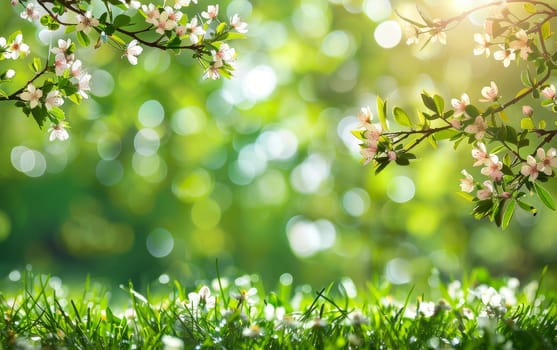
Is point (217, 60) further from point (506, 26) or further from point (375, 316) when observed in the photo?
point (375, 316)

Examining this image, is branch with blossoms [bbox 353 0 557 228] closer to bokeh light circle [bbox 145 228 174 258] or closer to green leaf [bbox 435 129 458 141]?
green leaf [bbox 435 129 458 141]

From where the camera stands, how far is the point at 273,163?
14.5 m

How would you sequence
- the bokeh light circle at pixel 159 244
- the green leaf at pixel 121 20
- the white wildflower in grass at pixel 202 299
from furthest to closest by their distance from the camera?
1. the bokeh light circle at pixel 159 244
2. the white wildflower in grass at pixel 202 299
3. the green leaf at pixel 121 20

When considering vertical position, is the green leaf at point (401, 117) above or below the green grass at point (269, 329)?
above

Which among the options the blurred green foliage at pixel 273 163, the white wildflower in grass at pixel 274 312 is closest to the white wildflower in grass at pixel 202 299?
the white wildflower in grass at pixel 274 312

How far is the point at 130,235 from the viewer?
18.8 m

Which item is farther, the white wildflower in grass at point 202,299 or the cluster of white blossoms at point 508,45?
the white wildflower in grass at point 202,299

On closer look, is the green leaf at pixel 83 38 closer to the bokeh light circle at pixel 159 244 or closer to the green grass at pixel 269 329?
the green grass at pixel 269 329

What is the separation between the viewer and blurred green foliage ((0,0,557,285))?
439 inches

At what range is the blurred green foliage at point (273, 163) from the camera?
1114cm

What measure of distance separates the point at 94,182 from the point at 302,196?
490cm

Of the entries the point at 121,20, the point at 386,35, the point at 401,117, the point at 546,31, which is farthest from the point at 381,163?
the point at 386,35

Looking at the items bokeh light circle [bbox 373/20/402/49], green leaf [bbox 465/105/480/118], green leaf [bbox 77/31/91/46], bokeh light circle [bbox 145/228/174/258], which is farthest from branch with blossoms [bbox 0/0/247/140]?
bokeh light circle [bbox 145/228/174/258]

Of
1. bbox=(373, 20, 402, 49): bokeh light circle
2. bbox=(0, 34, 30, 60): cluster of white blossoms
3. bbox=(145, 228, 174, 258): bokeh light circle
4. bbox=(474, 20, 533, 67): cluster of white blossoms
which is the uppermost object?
bbox=(373, 20, 402, 49): bokeh light circle
